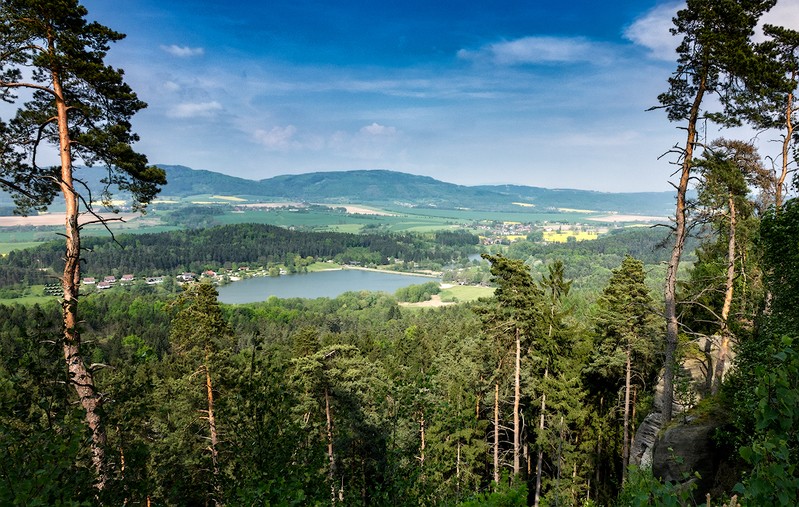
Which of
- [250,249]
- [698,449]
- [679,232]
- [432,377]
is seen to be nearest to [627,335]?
[698,449]

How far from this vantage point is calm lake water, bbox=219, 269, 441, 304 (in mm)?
101750

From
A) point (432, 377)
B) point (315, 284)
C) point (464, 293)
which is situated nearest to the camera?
point (432, 377)

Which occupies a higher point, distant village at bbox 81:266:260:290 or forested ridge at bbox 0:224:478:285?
forested ridge at bbox 0:224:478:285

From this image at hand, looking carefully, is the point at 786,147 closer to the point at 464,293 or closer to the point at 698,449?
the point at 698,449

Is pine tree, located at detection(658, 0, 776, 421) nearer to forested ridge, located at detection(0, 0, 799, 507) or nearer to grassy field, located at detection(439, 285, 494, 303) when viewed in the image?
forested ridge, located at detection(0, 0, 799, 507)

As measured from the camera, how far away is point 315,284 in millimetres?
118188

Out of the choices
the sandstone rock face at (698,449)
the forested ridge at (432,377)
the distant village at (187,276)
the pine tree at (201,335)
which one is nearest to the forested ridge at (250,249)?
the distant village at (187,276)

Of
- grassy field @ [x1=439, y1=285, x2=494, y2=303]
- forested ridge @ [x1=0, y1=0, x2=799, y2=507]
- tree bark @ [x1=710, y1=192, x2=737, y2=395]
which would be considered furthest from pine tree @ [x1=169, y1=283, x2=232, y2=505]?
grassy field @ [x1=439, y1=285, x2=494, y2=303]

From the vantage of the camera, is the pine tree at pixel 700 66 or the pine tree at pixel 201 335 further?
the pine tree at pixel 201 335

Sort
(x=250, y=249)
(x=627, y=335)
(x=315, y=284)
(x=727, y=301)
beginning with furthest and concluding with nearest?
(x=250, y=249) < (x=315, y=284) < (x=627, y=335) < (x=727, y=301)

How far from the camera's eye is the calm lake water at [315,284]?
101750mm

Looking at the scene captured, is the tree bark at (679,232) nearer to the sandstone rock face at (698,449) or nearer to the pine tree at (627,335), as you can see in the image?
the sandstone rock face at (698,449)

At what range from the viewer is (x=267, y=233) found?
555 feet

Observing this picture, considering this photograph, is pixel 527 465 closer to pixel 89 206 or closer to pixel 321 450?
pixel 321 450
